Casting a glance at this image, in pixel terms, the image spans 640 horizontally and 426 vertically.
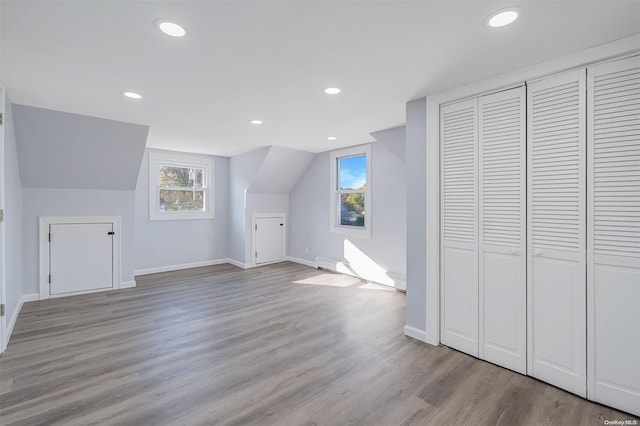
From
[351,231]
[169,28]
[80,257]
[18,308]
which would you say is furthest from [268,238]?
[169,28]

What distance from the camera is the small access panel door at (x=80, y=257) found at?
13.2 feet

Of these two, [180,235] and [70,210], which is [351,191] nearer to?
[180,235]

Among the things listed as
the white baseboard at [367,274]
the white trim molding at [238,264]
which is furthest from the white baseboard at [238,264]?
the white baseboard at [367,274]

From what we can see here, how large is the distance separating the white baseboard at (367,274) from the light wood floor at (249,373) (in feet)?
2.54

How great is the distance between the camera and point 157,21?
166 cm

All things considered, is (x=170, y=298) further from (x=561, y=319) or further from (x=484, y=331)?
(x=561, y=319)

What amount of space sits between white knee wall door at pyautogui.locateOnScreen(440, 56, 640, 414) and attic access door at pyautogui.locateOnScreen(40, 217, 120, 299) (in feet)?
14.6

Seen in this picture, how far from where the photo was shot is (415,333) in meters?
2.85

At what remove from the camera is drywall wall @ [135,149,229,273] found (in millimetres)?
5254

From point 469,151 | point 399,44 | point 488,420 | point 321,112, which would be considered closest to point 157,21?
point 399,44

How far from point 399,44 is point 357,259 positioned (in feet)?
12.1

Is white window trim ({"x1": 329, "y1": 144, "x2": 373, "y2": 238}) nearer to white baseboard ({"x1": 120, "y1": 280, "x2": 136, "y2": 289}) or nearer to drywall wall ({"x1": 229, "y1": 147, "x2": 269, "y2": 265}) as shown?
drywall wall ({"x1": 229, "y1": 147, "x2": 269, "y2": 265})

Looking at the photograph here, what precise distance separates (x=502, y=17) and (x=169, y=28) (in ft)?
6.01

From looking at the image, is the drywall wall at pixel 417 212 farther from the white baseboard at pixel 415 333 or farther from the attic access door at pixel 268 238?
the attic access door at pixel 268 238
